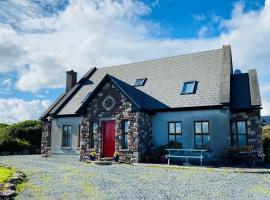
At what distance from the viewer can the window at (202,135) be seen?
700 inches

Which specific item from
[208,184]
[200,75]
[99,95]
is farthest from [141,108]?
[208,184]

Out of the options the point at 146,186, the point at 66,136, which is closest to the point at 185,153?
the point at 146,186

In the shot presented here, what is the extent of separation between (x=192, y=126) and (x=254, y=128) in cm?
367

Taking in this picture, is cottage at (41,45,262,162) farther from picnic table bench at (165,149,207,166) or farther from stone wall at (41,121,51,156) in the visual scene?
stone wall at (41,121,51,156)

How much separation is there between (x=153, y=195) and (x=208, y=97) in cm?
1101

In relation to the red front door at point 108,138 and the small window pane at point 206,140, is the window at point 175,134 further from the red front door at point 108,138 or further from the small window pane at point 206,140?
the red front door at point 108,138

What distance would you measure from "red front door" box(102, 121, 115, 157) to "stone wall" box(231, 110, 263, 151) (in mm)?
8301

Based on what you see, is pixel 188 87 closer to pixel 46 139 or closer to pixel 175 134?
pixel 175 134

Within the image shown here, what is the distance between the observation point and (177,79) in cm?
2123

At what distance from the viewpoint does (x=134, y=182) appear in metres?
10.6

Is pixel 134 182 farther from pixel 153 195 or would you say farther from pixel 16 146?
pixel 16 146

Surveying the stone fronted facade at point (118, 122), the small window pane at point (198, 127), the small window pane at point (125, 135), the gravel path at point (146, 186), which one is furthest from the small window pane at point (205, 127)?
the small window pane at point (125, 135)

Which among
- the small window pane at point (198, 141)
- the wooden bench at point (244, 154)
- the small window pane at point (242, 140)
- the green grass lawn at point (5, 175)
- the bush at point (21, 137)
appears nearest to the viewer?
the green grass lawn at point (5, 175)

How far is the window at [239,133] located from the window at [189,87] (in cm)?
348
